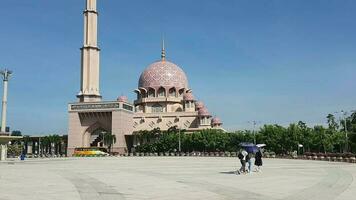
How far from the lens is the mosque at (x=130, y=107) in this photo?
235ft

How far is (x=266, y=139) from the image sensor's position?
179ft

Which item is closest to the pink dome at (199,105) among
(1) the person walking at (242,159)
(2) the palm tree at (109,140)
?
(2) the palm tree at (109,140)

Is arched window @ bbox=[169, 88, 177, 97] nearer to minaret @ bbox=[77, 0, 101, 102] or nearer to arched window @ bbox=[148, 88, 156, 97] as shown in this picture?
arched window @ bbox=[148, 88, 156, 97]

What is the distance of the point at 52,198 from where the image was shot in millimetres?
11578

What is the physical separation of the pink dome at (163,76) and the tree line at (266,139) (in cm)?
1227

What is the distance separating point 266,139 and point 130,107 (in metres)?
31.4

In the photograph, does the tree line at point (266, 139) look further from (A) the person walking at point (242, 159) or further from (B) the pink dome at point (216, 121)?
(A) the person walking at point (242, 159)

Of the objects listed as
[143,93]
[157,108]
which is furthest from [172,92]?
[143,93]

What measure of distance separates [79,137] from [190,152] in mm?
20946

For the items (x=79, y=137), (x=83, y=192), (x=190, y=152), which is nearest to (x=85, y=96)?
(x=79, y=137)

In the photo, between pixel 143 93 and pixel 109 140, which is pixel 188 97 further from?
pixel 109 140

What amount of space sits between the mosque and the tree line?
4.29 m

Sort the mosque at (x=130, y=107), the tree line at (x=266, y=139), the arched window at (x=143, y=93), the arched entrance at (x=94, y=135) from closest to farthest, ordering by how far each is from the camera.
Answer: the tree line at (x=266, y=139)
the mosque at (x=130, y=107)
the arched entrance at (x=94, y=135)
the arched window at (x=143, y=93)

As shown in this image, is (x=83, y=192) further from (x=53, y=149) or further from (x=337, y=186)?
(x=53, y=149)
